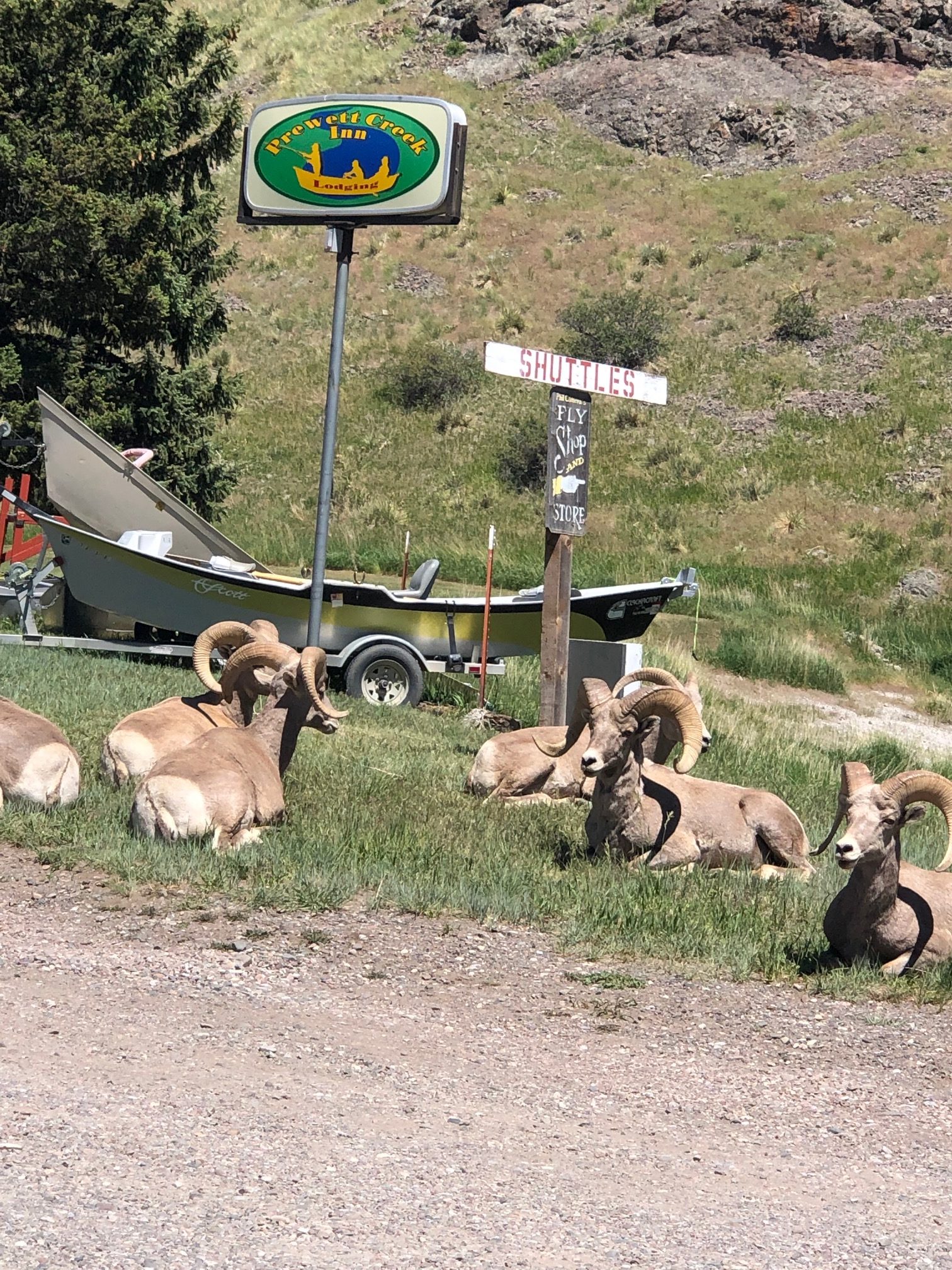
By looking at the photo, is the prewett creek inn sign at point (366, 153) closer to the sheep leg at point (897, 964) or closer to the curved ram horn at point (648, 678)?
the curved ram horn at point (648, 678)

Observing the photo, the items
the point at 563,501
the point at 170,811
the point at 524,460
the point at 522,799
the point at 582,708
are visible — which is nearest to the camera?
the point at 170,811

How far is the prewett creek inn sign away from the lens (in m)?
14.2

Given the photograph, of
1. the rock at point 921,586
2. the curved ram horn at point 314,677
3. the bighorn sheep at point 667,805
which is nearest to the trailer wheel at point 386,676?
the bighorn sheep at point 667,805

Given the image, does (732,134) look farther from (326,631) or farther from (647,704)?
(647,704)

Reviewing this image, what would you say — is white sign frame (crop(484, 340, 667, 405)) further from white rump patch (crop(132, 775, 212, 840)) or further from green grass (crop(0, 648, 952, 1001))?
white rump patch (crop(132, 775, 212, 840))

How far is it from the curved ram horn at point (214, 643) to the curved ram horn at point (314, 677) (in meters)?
0.82

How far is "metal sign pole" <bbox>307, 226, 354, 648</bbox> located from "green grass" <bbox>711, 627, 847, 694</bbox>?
8.64m

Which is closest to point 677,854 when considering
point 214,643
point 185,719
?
point 185,719

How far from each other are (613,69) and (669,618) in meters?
50.2

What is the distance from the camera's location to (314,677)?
9445 mm

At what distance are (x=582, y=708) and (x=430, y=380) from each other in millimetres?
35646

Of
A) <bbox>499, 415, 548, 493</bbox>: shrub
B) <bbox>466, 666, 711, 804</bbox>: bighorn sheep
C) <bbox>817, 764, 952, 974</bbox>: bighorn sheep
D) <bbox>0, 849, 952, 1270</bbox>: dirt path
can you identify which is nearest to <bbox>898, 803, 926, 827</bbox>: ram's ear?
<bbox>817, 764, 952, 974</bbox>: bighorn sheep

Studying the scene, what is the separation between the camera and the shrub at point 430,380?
145 ft

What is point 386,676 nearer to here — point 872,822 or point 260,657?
point 260,657
